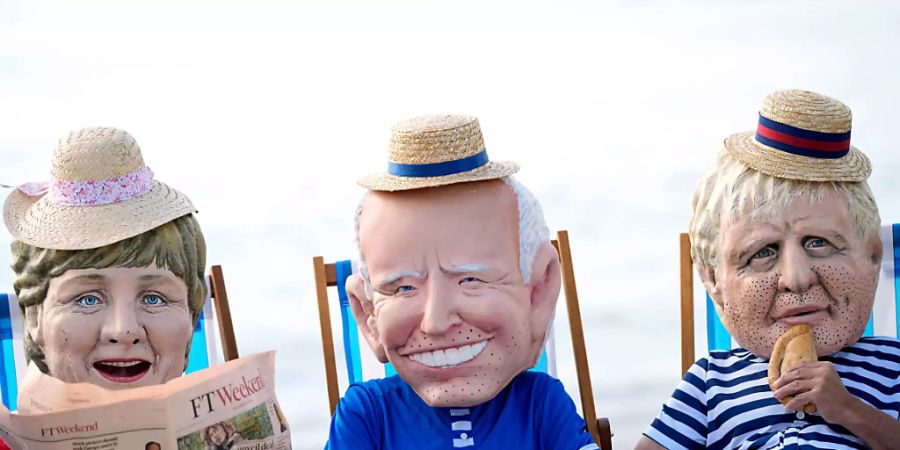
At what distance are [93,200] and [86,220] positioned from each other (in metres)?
0.06

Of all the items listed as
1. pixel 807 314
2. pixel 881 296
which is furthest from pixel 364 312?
pixel 881 296

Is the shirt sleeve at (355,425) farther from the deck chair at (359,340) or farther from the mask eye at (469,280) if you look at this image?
the deck chair at (359,340)

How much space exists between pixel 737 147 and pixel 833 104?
0.28 metres

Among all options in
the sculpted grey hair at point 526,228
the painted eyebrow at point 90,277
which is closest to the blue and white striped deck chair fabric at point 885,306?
the sculpted grey hair at point 526,228

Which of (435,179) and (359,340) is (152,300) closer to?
(435,179)

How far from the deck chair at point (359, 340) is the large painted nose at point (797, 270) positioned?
946 millimetres

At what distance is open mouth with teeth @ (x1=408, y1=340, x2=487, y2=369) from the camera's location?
3.61 meters

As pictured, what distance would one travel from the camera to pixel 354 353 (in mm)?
4586

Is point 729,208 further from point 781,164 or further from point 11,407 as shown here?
point 11,407

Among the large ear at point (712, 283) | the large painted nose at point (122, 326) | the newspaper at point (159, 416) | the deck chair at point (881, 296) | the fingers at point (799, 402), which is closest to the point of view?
the newspaper at point (159, 416)

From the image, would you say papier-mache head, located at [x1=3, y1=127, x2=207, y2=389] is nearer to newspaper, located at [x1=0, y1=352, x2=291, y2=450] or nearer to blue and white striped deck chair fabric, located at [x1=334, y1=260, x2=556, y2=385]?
newspaper, located at [x1=0, y1=352, x2=291, y2=450]

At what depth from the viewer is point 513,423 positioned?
12.3 feet

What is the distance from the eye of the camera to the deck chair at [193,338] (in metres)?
4.51

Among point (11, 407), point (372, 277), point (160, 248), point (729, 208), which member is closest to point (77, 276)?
point (160, 248)
